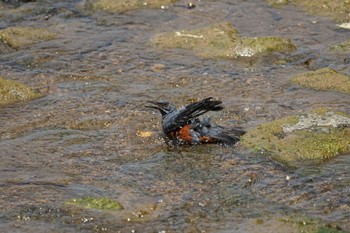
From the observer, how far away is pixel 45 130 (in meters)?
8.43

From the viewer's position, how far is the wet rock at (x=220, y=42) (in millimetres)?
11000

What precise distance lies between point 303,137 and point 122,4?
6421mm

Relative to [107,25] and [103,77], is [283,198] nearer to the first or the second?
[103,77]

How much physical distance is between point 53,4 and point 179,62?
13.2 feet

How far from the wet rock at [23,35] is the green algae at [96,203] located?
5357 mm

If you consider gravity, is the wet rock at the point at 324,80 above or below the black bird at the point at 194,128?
below

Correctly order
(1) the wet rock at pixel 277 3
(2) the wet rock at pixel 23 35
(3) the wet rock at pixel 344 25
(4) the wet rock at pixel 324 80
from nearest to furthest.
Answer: (4) the wet rock at pixel 324 80
(2) the wet rock at pixel 23 35
(3) the wet rock at pixel 344 25
(1) the wet rock at pixel 277 3

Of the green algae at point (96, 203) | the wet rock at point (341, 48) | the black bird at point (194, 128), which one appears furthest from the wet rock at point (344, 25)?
the green algae at point (96, 203)

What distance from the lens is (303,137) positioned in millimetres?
7805

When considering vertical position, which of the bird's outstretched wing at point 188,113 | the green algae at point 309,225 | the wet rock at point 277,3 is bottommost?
the wet rock at point 277,3

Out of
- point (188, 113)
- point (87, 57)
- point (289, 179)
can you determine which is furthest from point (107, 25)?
point (289, 179)

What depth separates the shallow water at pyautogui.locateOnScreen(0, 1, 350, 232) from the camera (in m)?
6.50

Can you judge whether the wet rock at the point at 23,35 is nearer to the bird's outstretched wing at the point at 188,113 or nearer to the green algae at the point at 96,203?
the bird's outstretched wing at the point at 188,113

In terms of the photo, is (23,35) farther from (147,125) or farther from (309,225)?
(309,225)
